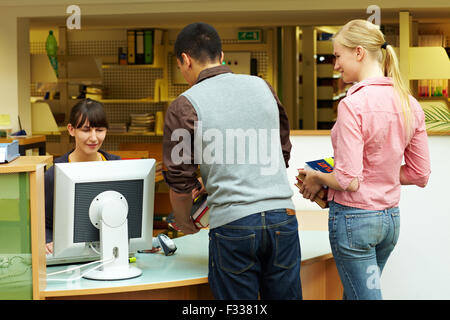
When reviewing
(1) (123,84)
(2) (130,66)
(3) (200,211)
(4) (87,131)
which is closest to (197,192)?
(3) (200,211)

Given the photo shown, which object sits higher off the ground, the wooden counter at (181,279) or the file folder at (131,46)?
the file folder at (131,46)

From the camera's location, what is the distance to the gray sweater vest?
2191 mm

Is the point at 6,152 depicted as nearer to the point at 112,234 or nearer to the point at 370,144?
the point at 112,234

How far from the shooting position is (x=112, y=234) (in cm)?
246

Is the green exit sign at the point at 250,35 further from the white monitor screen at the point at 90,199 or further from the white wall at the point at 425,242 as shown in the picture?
the white monitor screen at the point at 90,199

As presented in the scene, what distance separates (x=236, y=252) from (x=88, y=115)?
1.38m

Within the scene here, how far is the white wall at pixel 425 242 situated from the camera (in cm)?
381

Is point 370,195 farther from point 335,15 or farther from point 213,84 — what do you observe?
point 335,15

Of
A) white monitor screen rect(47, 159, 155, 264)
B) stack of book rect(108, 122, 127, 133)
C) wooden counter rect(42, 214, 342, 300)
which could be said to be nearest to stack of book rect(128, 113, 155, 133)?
stack of book rect(108, 122, 127, 133)

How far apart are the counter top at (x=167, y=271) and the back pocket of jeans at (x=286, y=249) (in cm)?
33

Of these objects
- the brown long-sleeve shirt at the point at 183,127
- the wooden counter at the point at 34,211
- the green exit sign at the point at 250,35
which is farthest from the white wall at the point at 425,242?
the green exit sign at the point at 250,35

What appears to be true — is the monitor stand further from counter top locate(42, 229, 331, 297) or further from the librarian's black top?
the librarian's black top

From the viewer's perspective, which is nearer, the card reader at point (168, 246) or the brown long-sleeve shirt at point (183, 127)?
the brown long-sleeve shirt at point (183, 127)

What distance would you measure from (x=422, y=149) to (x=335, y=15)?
4.71 meters
